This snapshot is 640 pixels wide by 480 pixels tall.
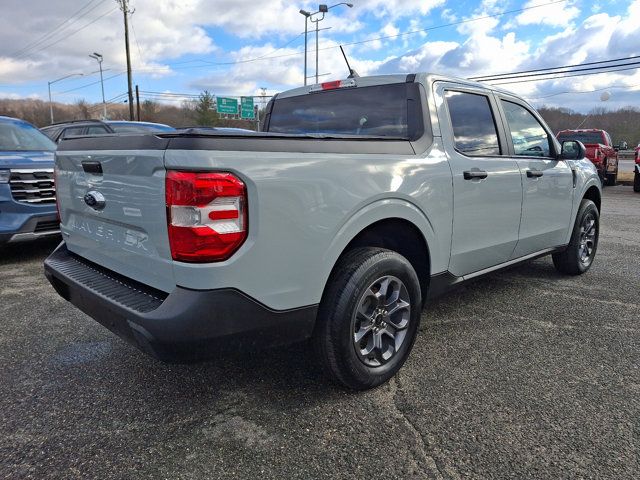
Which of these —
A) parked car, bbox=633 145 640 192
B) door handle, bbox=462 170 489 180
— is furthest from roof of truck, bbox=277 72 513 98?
parked car, bbox=633 145 640 192

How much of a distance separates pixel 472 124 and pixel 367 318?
5.47ft

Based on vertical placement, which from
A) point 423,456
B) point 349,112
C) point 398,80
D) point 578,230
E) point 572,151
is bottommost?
point 423,456

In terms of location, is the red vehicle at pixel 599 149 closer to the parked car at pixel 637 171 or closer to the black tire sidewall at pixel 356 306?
the parked car at pixel 637 171

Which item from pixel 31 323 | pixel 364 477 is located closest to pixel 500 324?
pixel 364 477

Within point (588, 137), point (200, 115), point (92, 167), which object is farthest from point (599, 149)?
point (200, 115)

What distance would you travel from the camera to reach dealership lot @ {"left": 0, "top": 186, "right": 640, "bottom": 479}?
6.70ft

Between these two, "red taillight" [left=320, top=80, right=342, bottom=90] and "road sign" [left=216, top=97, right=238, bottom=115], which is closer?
"red taillight" [left=320, top=80, right=342, bottom=90]

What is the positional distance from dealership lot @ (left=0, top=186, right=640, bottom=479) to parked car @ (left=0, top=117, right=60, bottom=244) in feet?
6.00

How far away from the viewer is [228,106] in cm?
4425

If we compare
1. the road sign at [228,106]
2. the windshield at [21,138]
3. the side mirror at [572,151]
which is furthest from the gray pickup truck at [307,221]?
the road sign at [228,106]

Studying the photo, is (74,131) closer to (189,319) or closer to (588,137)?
(189,319)

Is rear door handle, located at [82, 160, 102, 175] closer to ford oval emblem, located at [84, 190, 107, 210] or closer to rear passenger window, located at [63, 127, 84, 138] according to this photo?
ford oval emblem, located at [84, 190, 107, 210]

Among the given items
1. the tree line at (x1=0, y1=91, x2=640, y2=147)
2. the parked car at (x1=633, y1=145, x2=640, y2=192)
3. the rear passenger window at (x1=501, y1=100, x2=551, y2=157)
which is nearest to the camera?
the rear passenger window at (x1=501, y1=100, x2=551, y2=157)

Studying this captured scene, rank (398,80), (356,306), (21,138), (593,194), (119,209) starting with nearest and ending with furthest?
(119,209) → (356,306) → (398,80) → (593,194) → (21,138)
